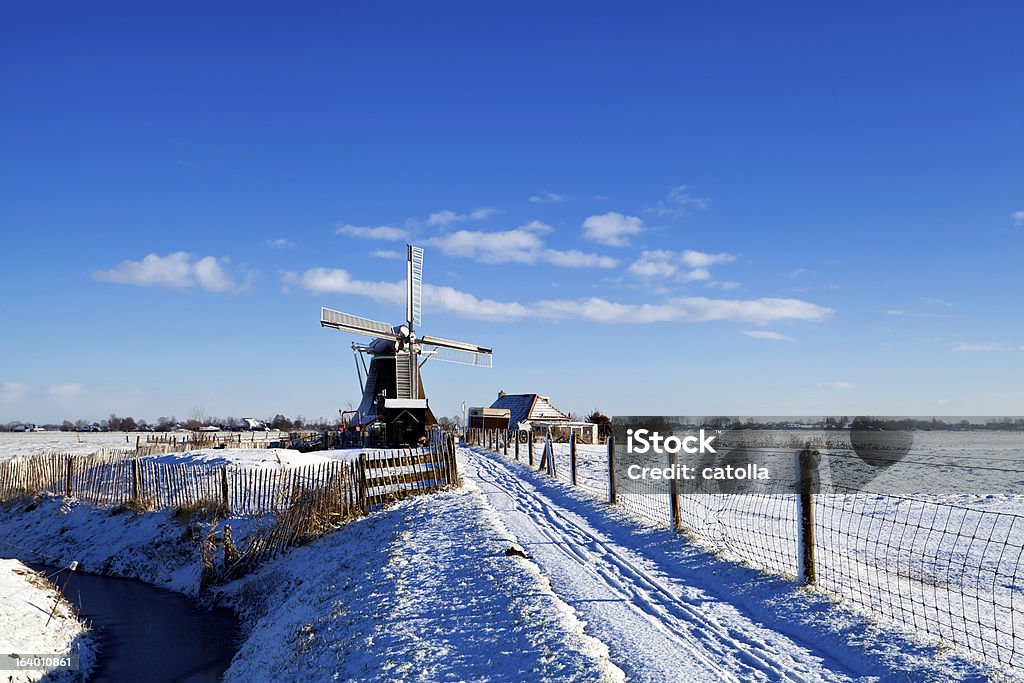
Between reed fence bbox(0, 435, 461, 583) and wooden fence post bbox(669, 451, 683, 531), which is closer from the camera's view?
wooden fence post bbox(669, 451, 683, 531)

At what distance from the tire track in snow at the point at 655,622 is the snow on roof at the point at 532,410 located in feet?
183

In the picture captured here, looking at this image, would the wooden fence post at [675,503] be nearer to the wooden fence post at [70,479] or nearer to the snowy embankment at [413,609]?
the snowy embankment at [413,609]

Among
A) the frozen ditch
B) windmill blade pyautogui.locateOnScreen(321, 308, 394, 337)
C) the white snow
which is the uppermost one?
windmill blade pyautogui.locateOnScreen(321, 308, 394, 337)

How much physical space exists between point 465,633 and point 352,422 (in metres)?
41.6

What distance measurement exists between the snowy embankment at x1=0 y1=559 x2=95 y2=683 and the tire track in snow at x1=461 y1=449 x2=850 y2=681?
8.40 m

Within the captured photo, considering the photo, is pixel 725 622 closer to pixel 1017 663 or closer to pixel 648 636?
pixel 648 636

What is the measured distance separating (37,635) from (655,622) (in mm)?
12021

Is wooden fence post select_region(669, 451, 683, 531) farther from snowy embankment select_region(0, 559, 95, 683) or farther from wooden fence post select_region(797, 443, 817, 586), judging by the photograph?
snowy embankment select_region(0, 559, 95, 683)

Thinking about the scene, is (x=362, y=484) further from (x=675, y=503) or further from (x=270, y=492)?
(x=675, y=503)

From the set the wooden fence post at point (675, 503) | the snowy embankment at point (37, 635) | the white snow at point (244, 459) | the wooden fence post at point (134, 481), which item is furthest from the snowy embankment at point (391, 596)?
the white snow at point (244, 459)

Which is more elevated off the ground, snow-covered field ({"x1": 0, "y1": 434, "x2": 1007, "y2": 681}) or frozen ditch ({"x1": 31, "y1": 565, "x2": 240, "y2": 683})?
snow-covered field ({"x1": 0, "y1": 434, "x2": 1007, "y2": 681})

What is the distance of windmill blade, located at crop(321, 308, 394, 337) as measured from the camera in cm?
4919

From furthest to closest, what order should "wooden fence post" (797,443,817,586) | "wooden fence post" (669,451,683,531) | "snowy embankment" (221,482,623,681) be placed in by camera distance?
"wooden fence post" (669,451,683,531)
"wooden fence post" (797,443,817,586)
"snowy embankment" (221,482,623,681)

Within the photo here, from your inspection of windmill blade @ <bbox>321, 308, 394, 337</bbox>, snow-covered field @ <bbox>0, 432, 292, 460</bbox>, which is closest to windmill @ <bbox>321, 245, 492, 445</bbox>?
windmill blade @ <bbox>321, 308, 394, 337</bbox>
